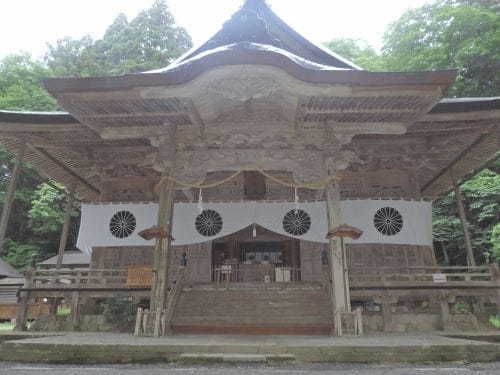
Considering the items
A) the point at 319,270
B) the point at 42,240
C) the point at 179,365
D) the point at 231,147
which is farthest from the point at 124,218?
the point at 42,240

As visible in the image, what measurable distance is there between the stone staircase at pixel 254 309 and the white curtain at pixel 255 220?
5.83ft

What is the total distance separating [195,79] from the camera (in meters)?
7.53

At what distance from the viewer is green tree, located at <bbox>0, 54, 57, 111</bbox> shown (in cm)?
2631

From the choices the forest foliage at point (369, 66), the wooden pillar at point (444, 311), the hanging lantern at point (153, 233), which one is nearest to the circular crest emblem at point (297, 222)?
the wooden pillar at point (444, 311)

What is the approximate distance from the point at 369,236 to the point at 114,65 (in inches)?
1173

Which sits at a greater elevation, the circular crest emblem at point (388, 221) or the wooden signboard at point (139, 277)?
the circular crest emblem at point (388, 221)

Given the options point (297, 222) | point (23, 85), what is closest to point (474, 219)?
point (297, 222)

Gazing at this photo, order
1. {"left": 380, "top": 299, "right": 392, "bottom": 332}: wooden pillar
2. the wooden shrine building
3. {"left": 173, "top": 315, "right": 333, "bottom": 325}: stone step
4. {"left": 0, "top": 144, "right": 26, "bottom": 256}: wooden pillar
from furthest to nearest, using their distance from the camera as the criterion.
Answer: {"left": 380, "top": 299, "right": 392, "bottom": 332}: wooden pillar < {"left": 0, "top": 144, "right": 26, "bottom": 256}: wooden pillar < {"left": 173, "top": 315, "right": 333, "bottom": 325}: stone step < the wooden shrine building

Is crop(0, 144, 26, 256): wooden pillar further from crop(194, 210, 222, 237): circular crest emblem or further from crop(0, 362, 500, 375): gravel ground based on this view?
crop(194, 210, 222, 237): circular crest emblem

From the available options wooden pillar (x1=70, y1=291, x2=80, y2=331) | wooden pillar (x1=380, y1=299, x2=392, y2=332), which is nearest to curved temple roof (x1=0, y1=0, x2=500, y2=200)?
wooden pillar (x1=70, y1=291, x2=80, y2=331)

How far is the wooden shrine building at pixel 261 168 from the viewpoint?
25.3ft

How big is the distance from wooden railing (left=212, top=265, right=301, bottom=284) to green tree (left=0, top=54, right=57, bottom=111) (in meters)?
20.8

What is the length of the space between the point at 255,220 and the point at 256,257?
6.21m

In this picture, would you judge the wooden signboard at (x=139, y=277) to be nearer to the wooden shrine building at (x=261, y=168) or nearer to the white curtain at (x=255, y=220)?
the wooden shrine building at (x=261, y=168)
